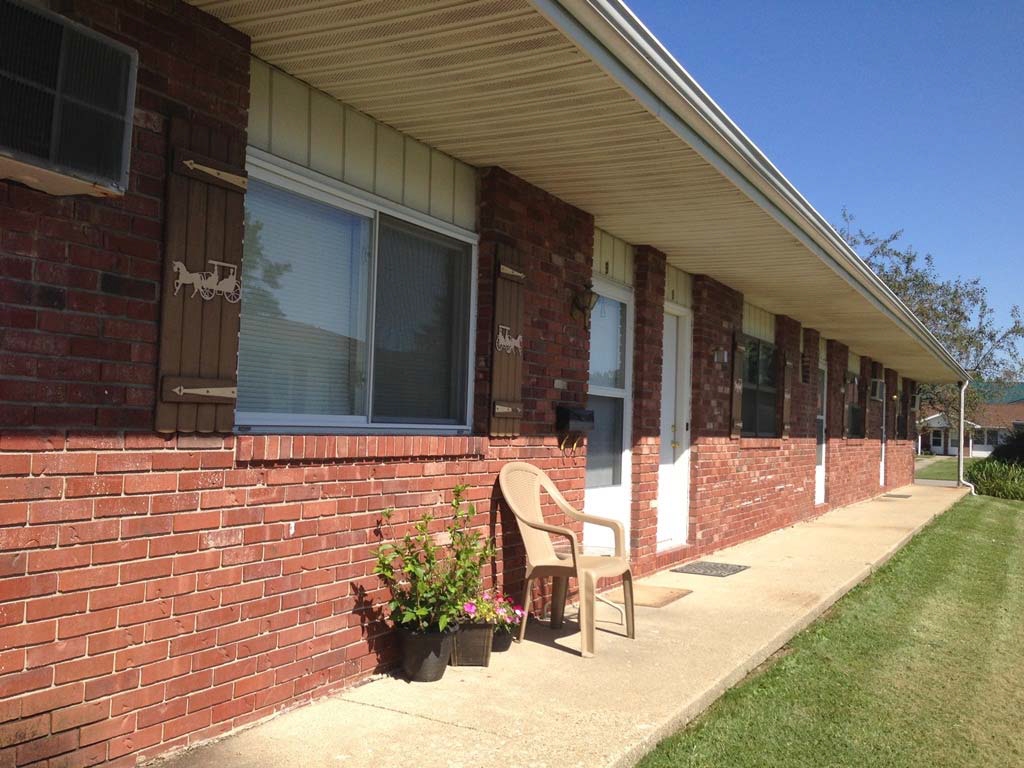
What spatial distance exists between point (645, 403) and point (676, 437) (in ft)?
4.22

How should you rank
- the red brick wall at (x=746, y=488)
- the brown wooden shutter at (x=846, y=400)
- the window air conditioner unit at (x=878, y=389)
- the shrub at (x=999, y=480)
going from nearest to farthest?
the red brick wall at (x=746, y=488) → the brown wooden shutter at (x=846, y=400) → the window air conditioner unit at (x=878, y=389) → the shrub at (x=999, y=480)

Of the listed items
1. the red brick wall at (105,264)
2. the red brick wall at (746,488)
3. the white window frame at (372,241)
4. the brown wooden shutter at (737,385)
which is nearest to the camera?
the red brick wall at (105,264)

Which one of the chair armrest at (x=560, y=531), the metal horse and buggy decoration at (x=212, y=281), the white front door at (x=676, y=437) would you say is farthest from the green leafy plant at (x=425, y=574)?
the white front door at (x=676, y=437)

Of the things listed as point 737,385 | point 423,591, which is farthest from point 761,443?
point 423,591

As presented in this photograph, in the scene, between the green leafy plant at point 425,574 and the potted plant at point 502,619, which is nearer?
the green leafy plant at point 425,574

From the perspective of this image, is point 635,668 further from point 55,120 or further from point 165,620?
point 55,120

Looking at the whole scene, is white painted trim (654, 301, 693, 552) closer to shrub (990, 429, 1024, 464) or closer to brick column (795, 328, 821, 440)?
brick column (795, 328, 821, 440)

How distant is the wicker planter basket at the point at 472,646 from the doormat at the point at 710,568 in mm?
3616

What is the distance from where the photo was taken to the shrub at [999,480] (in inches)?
851

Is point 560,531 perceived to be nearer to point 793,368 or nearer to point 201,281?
point 201,281

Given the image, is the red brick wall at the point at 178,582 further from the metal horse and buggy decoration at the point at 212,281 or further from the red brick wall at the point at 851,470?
the red brick wall at the point at 851,470

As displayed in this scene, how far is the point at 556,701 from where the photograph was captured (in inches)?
170

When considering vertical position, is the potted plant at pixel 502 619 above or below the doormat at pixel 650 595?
above

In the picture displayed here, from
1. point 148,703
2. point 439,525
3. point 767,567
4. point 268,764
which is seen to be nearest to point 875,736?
point 439,525
